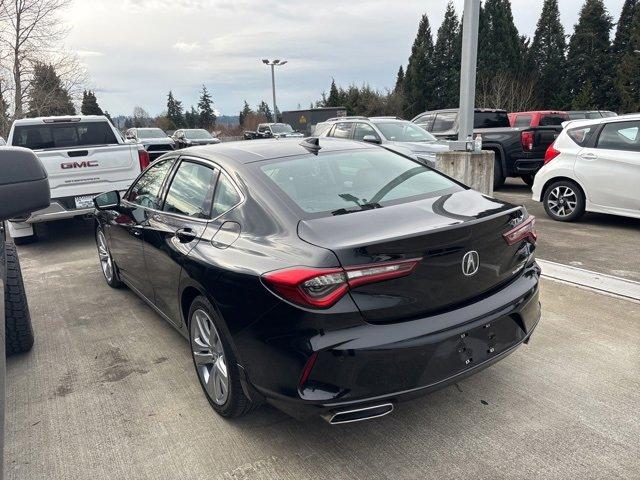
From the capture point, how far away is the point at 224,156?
3312 millimetres

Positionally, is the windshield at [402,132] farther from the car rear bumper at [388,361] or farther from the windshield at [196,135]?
the windshield at [196,135]

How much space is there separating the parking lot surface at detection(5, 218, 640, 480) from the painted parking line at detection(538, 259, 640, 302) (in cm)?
52

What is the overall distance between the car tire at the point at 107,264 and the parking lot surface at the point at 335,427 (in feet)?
3.91

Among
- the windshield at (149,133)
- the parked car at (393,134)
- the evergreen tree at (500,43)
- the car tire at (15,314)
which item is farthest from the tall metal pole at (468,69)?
the evergreen tree at (500,43)

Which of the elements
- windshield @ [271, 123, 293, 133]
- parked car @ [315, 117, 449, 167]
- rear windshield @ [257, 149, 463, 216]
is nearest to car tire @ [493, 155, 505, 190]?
parked car @ [315, 117, 449, 167]

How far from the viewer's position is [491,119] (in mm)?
14227

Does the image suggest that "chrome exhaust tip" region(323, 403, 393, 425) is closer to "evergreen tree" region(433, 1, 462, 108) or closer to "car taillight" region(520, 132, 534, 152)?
"car taillight" region(520, 132, 534, 152)

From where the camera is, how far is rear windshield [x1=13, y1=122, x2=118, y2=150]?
25.4 ft

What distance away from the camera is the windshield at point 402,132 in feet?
36.2

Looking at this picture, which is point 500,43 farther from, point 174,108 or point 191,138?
point 174,108

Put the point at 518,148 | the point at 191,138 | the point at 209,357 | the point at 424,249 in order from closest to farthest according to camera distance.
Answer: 1. the point at 424,249
2. the point at 209,357
3. the point at 518,148
4. the point at 191,138

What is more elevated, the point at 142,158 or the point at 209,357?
the point at 142,158

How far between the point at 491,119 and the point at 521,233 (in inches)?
490

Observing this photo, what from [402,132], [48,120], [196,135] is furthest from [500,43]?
[48,120]
